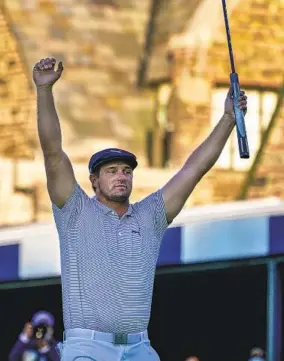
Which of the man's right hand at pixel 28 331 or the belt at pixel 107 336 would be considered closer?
the belt at pixel 107 336

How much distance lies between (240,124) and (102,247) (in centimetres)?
79

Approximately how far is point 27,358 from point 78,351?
7514 mm

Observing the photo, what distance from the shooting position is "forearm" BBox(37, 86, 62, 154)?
240 inches

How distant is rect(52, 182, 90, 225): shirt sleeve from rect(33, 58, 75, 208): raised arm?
17mm

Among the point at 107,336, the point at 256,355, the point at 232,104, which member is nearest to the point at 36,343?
the point at 256,355

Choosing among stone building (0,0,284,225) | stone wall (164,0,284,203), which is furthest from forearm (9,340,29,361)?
stone wall (164,0,284,203)

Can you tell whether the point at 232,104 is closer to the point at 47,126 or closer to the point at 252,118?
the point at 47,126

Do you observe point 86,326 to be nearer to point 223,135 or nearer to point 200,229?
point 223,135

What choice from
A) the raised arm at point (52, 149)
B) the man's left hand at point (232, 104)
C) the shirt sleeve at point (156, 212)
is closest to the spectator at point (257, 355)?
the man's left hand at point (232, 104)

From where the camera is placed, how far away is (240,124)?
631 cm

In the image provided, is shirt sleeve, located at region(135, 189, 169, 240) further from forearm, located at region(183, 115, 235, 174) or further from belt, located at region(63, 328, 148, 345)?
belt, located at region(63, 328, 148, 345)

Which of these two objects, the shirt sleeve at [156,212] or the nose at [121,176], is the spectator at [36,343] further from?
the nose at [121,176]

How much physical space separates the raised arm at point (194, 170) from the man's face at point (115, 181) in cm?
21

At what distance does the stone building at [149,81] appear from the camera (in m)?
16.9
